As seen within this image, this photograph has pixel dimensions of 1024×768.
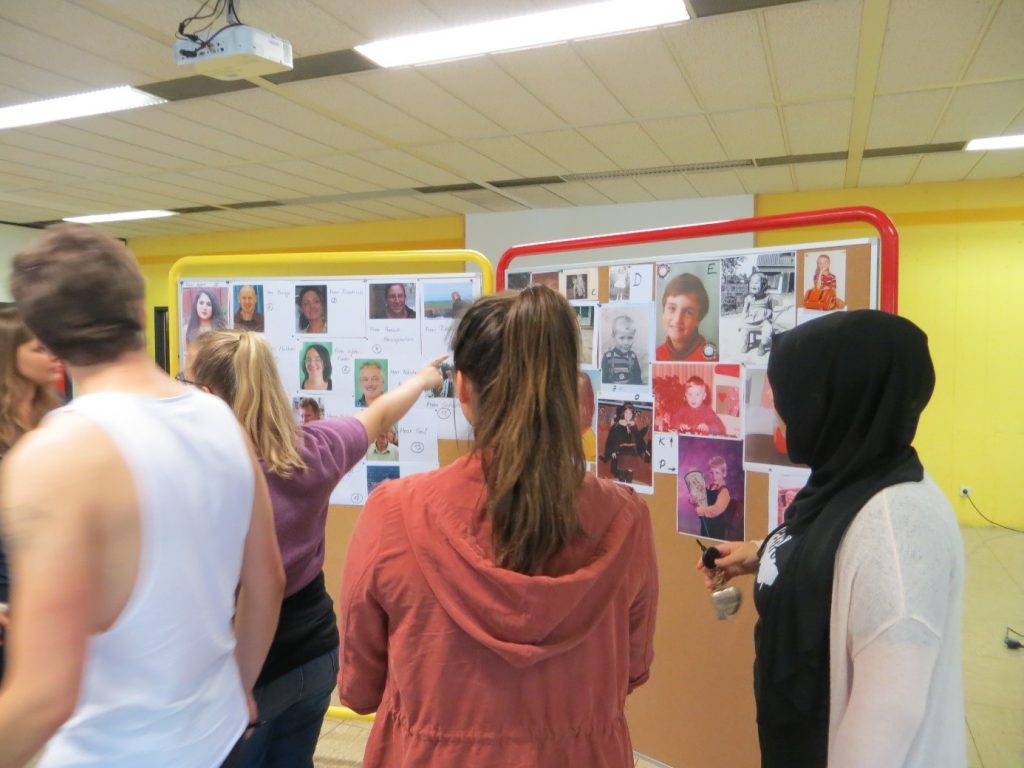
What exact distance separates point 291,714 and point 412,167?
4.63 meters

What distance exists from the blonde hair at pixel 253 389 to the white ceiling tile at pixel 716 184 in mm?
4848

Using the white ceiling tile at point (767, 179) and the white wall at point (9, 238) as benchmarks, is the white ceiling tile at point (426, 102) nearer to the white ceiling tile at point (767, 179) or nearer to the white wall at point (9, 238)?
the white ceiling tile at point (767, 179)

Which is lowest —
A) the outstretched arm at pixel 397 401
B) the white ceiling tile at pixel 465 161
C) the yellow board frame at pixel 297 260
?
the outstretched arm at pixel 397 401

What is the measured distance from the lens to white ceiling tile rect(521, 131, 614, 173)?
4527 mm

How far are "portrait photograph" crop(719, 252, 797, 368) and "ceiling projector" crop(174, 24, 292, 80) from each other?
6.07 feet

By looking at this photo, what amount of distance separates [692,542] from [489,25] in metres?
2.35

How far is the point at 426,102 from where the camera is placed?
393cm

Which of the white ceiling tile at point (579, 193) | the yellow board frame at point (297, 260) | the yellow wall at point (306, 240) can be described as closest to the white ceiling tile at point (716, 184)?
the white ceiling tile at point (579, 193)

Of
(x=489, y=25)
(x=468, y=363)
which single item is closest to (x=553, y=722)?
(x=468, y=363)

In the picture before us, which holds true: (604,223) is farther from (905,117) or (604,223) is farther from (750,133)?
(905,117)

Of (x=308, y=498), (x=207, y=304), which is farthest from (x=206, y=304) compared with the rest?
(x=308, y=498)

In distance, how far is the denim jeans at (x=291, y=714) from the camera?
1.46 meters

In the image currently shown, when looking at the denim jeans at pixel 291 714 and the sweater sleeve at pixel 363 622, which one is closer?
the sweater sleeve at pixel 363 622

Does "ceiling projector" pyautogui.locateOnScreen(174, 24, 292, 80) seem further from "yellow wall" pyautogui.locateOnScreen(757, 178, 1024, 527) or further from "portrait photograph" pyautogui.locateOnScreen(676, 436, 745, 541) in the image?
"yellow wall" pyautogui.locateOnScreen(757, 178, 1024, 527)
